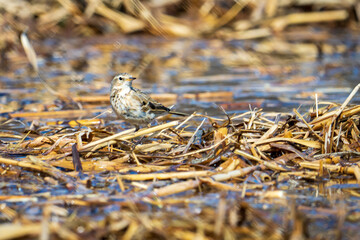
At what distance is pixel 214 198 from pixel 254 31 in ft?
33.7

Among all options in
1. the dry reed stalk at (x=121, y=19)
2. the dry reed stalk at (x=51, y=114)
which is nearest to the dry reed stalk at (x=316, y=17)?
the dry reed stalk at (x=121, y=19)

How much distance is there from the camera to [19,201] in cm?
379

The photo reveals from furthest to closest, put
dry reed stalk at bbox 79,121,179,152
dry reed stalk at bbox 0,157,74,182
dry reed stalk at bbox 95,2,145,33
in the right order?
dry reed stalk at bbox 95,2,145,33 < dry reed stalk at bbox 79,121,179,152 < dry reed stalk at bbox 0,157,74,182

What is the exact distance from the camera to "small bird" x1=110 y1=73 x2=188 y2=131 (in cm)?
557

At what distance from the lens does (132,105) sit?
556 cm

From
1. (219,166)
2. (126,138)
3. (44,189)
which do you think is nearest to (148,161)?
(126,138)

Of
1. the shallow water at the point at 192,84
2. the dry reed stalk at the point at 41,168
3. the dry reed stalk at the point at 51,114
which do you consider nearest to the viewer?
the shallow water at the point at 192,84

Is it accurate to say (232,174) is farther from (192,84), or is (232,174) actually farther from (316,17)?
(316,17)

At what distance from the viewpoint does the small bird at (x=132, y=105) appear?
5.57 m

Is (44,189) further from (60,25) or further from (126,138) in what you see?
(60,25)

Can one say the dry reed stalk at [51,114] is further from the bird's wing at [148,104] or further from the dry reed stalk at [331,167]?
the dry reed stalk at [331,167]

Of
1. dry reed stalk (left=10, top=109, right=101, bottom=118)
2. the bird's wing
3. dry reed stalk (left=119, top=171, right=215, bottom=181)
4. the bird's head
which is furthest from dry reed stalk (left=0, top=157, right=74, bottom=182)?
dry reed stalk (left=10, top=109, right=101, bottom=118)

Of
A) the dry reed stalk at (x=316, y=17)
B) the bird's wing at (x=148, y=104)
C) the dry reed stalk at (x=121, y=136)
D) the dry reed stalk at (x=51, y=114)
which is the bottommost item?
the dry reed stalk at (x=121, y=136)

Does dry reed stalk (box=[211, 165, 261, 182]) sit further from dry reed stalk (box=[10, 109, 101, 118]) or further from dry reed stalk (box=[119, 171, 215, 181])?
dry reed stalk (box=[10, 109, 101, 118])
